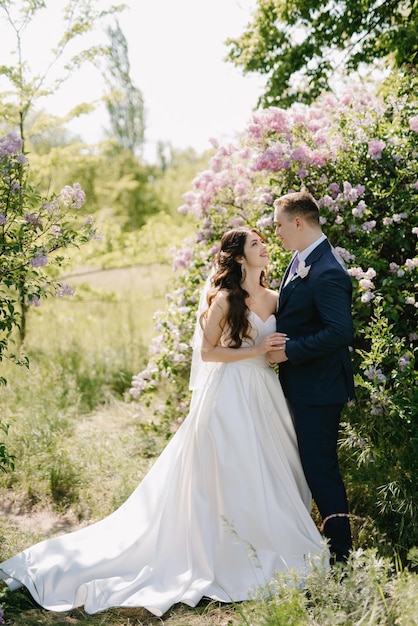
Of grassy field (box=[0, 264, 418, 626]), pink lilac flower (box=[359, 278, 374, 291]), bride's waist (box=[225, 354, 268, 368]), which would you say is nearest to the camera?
grassy field (box=[0, 264, 418, 626])

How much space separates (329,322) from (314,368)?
1.09 feet

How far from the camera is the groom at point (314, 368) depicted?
384cm

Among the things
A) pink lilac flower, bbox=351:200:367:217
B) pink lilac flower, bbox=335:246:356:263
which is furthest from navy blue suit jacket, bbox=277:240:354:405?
pink lilac flower, bbox=351:200:367:217

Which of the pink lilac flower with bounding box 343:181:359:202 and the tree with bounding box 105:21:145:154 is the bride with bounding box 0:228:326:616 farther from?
the tree with bounding box 105:21:145:154

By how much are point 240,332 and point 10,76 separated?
5380mm

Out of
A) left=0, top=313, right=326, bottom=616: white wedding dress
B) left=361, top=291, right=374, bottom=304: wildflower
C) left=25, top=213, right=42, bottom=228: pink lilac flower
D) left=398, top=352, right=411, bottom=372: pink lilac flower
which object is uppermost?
left=25, top=213, right=42, bottom=228: pink lilac flower

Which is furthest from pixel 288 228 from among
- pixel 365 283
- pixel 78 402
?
pixel 78 402

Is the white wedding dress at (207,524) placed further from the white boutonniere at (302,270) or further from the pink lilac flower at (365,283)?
the pink lilac flower at (365,283)

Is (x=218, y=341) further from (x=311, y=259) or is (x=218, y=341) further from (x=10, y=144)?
(x=10, y=144)

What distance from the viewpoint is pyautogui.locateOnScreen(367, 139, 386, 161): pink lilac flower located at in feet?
16.2

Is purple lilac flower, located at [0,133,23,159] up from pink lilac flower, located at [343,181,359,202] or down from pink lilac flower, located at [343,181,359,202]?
up

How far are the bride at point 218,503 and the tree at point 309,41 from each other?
14.8 feet

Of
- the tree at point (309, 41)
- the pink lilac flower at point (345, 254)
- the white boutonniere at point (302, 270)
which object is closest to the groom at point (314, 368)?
the white boutonniere at point (302, 270)

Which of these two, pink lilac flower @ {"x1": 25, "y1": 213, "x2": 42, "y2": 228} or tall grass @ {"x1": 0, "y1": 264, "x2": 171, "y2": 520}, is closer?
pink lilac flower @ {"x1": 25, "y1": 213, "x2": 42, "y2": 228}
